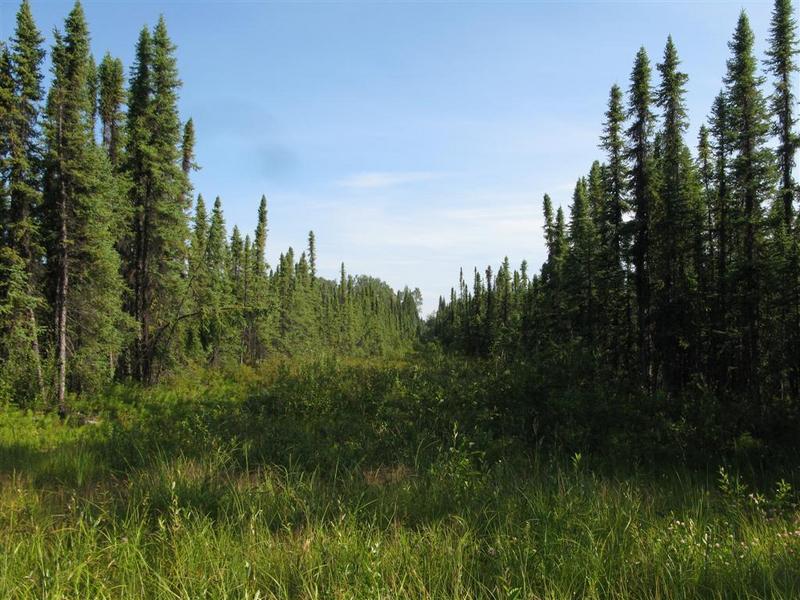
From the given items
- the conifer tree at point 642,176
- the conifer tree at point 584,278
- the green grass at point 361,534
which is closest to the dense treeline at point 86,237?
the green grass at point 361,534

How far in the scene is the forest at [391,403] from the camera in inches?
98.3

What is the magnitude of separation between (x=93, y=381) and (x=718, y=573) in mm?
21242

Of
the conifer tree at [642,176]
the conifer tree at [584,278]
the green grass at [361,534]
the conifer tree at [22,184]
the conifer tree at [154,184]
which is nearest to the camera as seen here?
the green grass at [361,534]

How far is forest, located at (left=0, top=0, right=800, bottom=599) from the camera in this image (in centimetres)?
250

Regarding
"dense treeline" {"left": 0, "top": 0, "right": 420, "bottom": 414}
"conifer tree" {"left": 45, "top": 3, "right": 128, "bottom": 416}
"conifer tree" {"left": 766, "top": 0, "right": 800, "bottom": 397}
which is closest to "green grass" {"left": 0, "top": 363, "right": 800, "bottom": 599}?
"dense treeline" {"left": 0, "top": 0, "right": 420, "bottom": 414}

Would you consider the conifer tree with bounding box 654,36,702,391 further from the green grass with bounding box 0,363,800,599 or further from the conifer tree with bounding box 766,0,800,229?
the green grass with bounding box 0,363,800,599

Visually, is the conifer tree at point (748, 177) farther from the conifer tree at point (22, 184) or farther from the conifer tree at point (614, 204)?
the conifer tree at point (22, 184)

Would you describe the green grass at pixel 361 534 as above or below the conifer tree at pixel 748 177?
below

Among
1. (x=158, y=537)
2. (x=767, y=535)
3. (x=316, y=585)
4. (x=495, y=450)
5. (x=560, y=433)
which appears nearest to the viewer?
(x=316, y=585)

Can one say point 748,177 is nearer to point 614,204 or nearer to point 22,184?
point 614,204

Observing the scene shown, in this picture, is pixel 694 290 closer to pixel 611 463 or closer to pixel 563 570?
pixel 611 463

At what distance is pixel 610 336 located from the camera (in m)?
35.8

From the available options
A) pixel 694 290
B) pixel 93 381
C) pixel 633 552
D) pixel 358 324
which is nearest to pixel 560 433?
pixel 633 552

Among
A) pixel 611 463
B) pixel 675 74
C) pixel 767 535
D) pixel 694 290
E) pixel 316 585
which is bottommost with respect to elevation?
pixel 611 463
